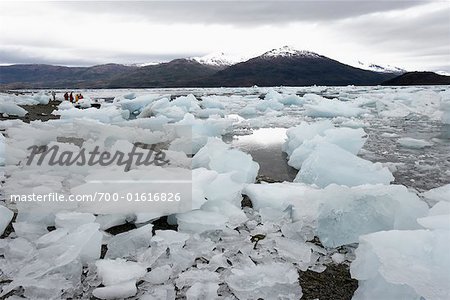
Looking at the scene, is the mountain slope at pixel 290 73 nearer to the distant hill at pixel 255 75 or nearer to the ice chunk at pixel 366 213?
the distant hill at pixel 255 75

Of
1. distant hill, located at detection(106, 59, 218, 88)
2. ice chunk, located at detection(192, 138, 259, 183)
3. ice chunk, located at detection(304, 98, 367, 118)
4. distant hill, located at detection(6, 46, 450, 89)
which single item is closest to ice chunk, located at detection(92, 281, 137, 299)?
ice chunk, located at detection(192, 138, 259, 183)

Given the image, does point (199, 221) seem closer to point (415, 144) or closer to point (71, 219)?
point (71, 219)

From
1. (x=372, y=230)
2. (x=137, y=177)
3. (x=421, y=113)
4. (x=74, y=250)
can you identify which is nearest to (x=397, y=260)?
(x=372, y=230)

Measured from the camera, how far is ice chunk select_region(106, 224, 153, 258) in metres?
2.51

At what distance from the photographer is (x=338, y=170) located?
4.05 metres

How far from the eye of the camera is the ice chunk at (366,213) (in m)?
2.65

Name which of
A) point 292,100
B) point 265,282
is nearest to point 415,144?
point 265,282

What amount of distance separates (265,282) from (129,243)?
3.50ft

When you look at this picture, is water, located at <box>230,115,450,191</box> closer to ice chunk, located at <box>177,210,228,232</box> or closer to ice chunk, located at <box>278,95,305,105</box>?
ice chunk, located at <box>177,210,228,232</box>

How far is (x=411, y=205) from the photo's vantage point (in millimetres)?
2648

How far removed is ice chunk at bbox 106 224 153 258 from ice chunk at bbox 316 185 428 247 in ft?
4.49

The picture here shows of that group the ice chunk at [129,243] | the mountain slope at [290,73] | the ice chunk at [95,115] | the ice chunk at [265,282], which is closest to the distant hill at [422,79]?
the mountain slope at [290,73]

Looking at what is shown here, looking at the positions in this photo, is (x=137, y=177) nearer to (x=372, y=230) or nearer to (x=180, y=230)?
(x=180, y=230)

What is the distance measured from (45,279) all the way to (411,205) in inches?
103
